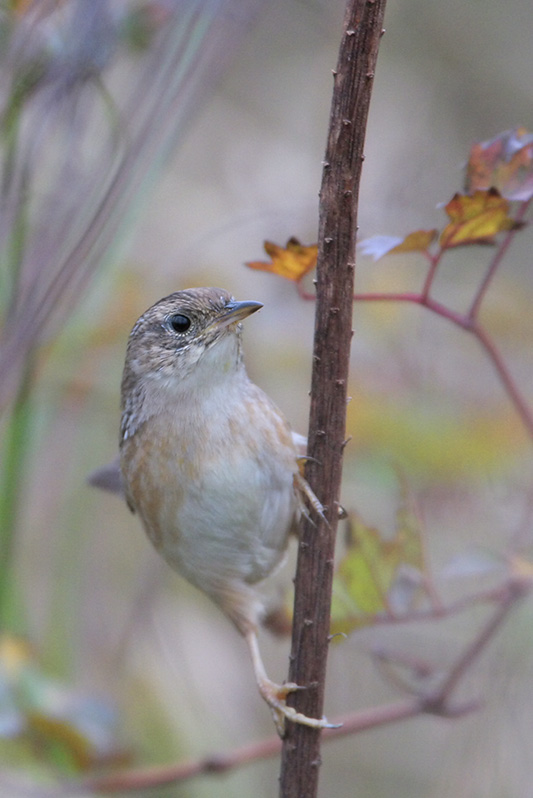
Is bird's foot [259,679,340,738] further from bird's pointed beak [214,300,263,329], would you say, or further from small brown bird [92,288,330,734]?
bird's pointed beak [214,300,263,329]

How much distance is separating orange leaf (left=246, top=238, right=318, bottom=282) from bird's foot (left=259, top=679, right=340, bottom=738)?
918 millimetres

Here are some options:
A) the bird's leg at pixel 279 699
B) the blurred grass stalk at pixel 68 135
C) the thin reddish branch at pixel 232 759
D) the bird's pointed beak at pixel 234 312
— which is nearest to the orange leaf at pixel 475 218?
the bird's pointed beak at pixel 234 312

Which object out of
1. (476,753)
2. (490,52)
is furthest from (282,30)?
(476,753)

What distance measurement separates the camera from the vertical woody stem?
156 cm

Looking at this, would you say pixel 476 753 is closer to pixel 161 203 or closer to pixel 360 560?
pixel 360 560

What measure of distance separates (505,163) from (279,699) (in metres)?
1.45

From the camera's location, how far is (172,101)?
2.25m

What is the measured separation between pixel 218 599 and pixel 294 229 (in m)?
1.65

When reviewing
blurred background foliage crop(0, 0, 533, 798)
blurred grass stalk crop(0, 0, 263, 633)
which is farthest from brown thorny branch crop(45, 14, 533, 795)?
blurred grass stalk crop(0, 0, 263, 633)

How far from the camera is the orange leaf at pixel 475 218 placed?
185 cm

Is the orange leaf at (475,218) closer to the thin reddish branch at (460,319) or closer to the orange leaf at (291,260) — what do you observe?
the thin reddish branch at (460,319)

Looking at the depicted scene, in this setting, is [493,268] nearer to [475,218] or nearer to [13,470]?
[475,218]

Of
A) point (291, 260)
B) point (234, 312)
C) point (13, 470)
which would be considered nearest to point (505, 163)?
point (291, 260)

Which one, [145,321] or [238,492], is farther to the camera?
[145,321]
